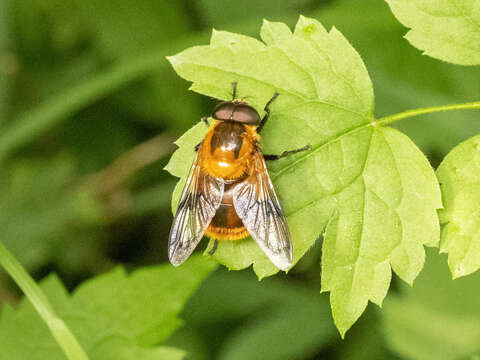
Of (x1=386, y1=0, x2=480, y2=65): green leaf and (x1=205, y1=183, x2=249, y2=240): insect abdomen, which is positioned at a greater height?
(x1=386, y1=0, x2=480, y2=65): green leaf

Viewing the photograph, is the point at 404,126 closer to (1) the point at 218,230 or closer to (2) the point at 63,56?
(1) the point at 218,230

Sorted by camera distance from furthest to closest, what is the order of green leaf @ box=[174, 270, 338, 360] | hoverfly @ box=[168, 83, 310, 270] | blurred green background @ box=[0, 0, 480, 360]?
green leaf @ box=[174, 270, 338, 360], blurred green background @ box=[0, 0, 480, 360], hoverfly @ box=[168, 83, 310, 270]

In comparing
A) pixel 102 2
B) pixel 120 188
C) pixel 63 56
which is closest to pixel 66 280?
pixel 120 188

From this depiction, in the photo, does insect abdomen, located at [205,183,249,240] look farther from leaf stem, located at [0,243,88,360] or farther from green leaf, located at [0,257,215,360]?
leaf stem, located at [0,243,88,360]

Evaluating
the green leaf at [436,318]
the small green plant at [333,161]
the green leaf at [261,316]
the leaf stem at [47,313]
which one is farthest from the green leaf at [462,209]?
the green leaf at [261,316]

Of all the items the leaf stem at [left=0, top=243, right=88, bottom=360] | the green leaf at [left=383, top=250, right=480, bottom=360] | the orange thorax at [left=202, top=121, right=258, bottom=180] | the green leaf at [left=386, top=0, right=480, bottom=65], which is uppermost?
the green leaf at [left=386, top=0, right=480, bottom=65]

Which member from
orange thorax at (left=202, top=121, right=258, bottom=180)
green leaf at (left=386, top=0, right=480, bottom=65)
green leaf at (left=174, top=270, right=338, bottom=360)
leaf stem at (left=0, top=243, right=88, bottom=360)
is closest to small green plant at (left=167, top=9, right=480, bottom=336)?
orange thorax at (left=202, top=121, right=258, bottom=180)
